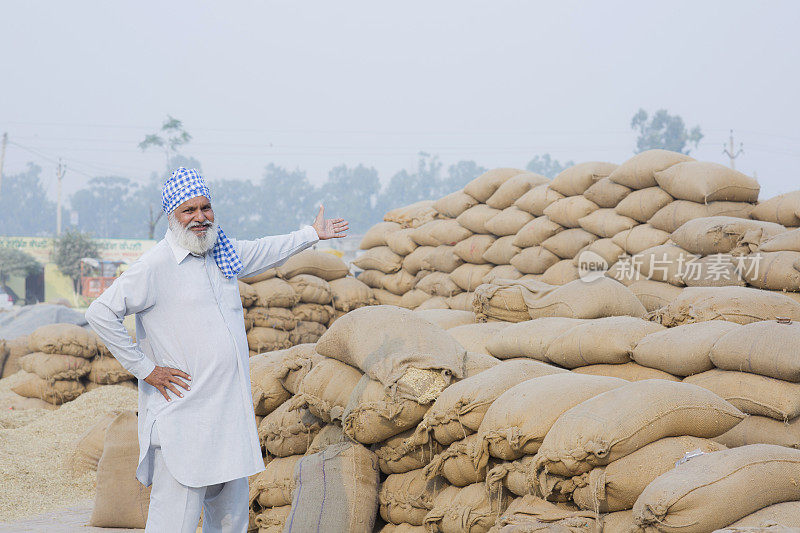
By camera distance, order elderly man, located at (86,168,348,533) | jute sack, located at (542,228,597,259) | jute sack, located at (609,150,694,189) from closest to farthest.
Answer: elderly man, located at (86,168,348,533) < jute sack, located at (609,150,694,189) < jute sack, located at (542,228,597,259)

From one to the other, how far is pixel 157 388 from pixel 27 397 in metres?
5.11

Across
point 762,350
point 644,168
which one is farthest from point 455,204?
point 762,350

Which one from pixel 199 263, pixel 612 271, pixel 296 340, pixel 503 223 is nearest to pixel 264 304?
pixel 296 340

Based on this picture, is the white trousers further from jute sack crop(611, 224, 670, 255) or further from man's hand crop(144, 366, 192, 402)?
jute sack crop(611, 224, 670, 255)

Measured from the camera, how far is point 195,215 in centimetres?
233

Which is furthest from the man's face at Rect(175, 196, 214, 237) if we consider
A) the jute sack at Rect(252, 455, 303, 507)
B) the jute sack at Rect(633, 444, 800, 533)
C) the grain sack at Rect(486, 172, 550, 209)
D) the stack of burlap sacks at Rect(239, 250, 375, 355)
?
the grain sack at Rect(486, 172, 550, 209)

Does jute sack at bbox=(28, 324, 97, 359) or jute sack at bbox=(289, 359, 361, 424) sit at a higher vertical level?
jute sack at bbox=(289, 359, 361, 424)

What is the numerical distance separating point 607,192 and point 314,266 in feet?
8.74

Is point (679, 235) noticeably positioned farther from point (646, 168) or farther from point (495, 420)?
point (495, 420)

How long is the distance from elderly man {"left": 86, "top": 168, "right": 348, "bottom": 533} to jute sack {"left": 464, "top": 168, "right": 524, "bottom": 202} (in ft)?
15.0

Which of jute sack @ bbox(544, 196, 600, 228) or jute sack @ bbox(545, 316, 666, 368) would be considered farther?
jute sack @ bbox(544, 196, 600, 228)

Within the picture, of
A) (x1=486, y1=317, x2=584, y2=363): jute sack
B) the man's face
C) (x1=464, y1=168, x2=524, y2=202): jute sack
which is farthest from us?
(x1=464, y1=168, x2=524, y2=202): jute sack

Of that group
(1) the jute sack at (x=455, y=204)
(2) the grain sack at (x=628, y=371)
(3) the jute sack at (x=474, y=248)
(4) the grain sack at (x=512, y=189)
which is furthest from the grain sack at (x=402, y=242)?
(2) the grain sack at (x=628, y=371)

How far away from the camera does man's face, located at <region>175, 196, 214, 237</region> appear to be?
7.66 ft
